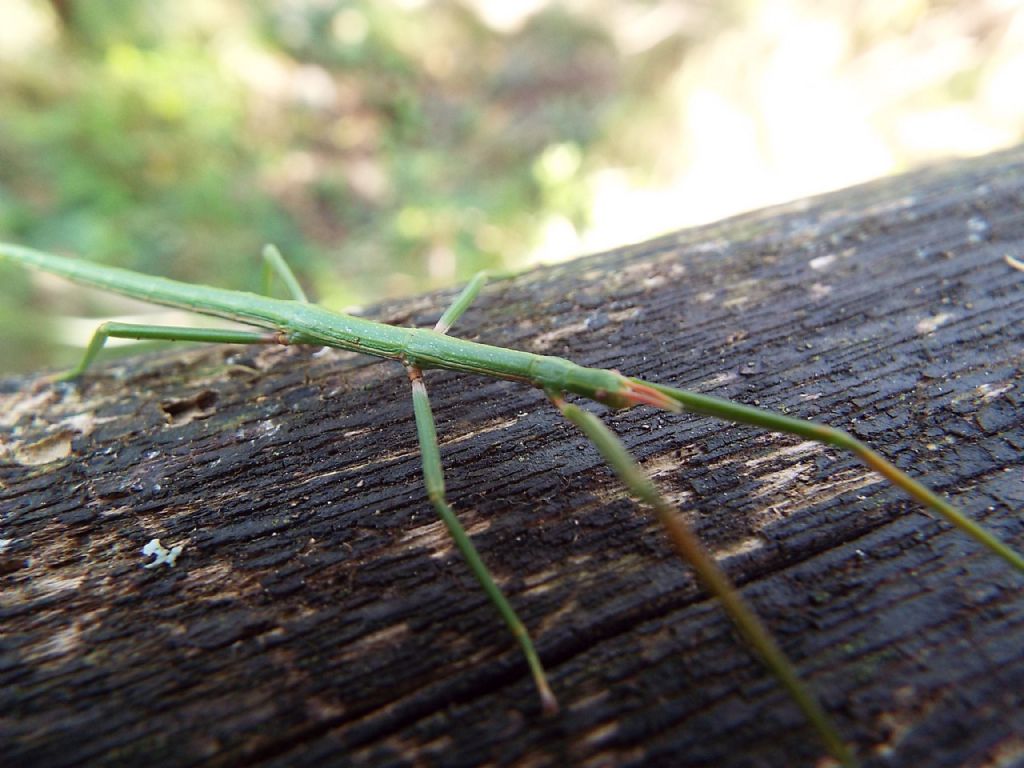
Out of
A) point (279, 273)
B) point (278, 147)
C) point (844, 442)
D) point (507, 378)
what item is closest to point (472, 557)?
point (507, 378)

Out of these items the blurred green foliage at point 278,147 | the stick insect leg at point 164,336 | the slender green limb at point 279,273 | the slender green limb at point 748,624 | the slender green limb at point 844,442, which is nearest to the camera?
the slender green limb at point 748,624

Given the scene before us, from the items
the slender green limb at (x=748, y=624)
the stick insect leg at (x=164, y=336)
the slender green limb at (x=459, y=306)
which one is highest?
the stick insect leg at (x=164, y=336)

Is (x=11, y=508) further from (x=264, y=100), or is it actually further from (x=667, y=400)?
(x=264, y=100)

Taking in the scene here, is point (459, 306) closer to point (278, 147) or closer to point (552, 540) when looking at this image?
point (552, 540)

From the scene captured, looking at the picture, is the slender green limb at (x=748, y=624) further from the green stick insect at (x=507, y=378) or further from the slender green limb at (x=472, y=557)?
the slender green limb at (x=472, y=557)

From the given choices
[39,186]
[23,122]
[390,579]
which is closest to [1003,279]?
[390,579]

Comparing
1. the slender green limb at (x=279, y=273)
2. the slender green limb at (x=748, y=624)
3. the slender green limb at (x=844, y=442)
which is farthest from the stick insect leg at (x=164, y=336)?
the slender green limb at (x=844, y=442)

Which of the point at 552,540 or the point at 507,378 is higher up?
the point at 507,378
